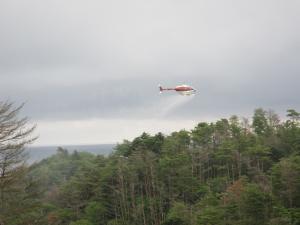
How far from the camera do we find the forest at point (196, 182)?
32.4m

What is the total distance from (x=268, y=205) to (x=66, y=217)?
22725mm

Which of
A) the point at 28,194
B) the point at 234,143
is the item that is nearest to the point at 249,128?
the point at 234,143

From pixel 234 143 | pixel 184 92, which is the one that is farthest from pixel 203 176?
pixel 184 92

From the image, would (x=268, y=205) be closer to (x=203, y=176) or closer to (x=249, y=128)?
(x=203, y=176)

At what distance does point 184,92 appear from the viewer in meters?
21.5

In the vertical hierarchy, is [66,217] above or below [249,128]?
below

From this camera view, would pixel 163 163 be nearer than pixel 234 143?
Yes

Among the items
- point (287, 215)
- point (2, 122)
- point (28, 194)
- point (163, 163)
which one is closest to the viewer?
point (2, 122)

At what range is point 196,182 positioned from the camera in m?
45.2

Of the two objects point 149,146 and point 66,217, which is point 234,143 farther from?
point 66,217

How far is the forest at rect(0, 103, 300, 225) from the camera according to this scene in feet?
106

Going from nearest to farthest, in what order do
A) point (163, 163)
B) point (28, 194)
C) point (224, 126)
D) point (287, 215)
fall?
point (28, 194)
point (287, 215)
point (163, 163)
point (224, 126)

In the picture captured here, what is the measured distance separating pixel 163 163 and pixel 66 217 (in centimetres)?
1102

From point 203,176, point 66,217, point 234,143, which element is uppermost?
point 234,143
